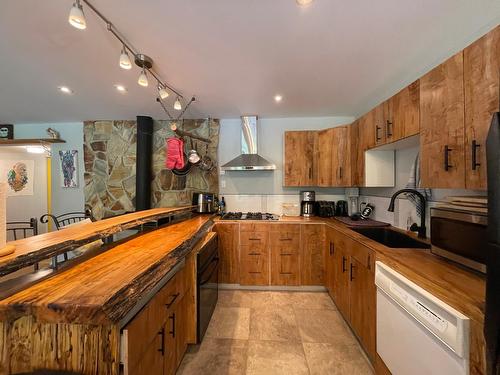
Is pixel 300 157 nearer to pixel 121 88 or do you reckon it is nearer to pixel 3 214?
pixel 121 88

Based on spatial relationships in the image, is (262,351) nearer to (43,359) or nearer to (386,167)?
(43,359)

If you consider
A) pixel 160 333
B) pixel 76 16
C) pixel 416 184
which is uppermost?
pixel 76 16

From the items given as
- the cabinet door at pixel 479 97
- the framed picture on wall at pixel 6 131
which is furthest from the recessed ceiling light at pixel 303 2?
the framed picture on wall at pixel 6 131

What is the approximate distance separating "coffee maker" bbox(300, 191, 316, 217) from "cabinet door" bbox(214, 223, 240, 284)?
1.11m

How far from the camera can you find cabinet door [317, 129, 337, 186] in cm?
273

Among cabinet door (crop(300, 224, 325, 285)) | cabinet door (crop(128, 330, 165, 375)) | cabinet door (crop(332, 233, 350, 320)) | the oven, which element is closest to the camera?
cabinet door (crop(128, 330, 165, 375))

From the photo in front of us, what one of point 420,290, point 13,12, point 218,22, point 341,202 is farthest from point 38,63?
point 341,202

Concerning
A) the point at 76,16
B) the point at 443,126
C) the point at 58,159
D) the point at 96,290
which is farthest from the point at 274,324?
the point at 58,159

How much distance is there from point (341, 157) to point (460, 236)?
5.72 feet

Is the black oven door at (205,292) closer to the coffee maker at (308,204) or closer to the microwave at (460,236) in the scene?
the coffee maker at (308,204)

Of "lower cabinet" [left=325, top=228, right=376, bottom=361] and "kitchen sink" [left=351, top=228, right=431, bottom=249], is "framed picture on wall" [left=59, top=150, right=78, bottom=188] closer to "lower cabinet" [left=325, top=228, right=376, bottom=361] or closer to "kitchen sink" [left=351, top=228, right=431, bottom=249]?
"lower cabinet" [left=325, top=228, right=376, bottom=361]

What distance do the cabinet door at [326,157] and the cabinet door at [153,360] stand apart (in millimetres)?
2500

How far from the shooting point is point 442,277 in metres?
0.98

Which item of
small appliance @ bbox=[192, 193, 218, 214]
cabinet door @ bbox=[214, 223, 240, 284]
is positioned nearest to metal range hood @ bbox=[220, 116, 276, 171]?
small appliance @ bbox=[192, 193, 218, 214]
